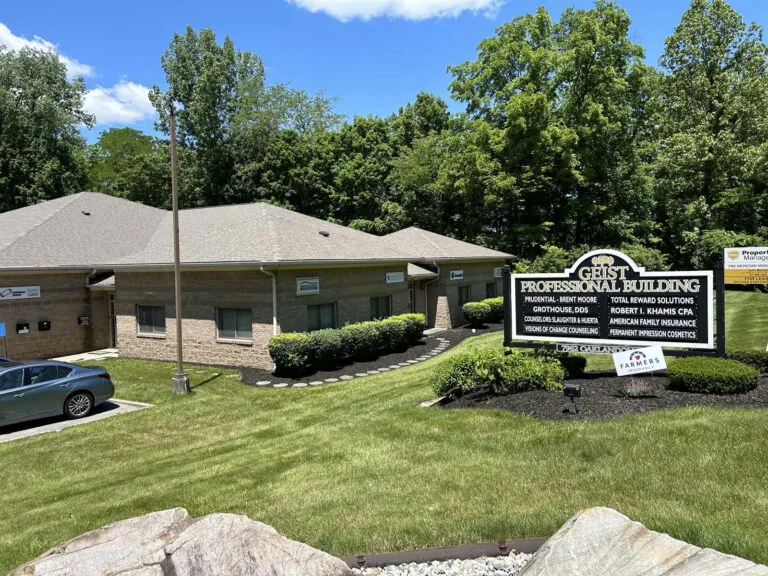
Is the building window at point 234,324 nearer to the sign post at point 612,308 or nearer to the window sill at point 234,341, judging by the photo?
the window sill at point 234,341

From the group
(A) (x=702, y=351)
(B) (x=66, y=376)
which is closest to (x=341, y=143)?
(B) (x=66, y=376)

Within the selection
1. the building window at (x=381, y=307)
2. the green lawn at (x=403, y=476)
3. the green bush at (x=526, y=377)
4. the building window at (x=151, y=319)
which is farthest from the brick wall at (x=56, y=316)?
the green bush at (x=526, y=377)

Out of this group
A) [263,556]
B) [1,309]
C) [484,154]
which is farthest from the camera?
[484,154]

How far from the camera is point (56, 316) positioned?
2155 cm

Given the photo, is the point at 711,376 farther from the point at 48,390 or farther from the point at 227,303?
the point at 227,303

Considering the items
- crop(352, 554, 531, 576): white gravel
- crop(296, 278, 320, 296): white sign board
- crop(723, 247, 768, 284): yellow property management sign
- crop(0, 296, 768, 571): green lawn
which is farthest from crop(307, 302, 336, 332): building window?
crop(352, 554, 531, 576): white gravel

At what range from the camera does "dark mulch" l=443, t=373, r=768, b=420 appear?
8883 millimetres

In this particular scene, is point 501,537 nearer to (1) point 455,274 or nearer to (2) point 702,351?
(2) point 702,351

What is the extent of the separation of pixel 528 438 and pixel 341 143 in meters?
43.5

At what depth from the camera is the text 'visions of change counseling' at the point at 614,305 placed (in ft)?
33.2

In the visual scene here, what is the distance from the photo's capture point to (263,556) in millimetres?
4066

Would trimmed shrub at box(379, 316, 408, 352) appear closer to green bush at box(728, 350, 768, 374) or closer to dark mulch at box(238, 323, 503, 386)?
dark mulch at box(238, 323, 503, 386)

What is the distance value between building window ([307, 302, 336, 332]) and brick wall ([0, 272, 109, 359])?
1020 centimetres

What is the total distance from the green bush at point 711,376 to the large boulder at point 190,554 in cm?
790
